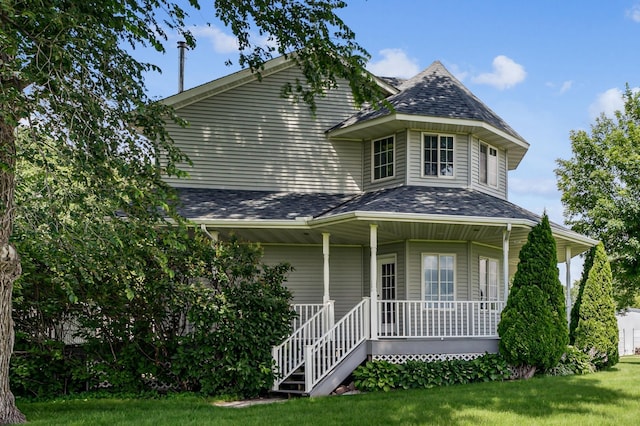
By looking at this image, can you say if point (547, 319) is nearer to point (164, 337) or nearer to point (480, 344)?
point (480, 344)

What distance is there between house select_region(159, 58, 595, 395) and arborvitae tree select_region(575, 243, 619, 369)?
2.31ft

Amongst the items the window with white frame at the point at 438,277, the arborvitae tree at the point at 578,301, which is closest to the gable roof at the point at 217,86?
the window with white frame at the point at 438,277

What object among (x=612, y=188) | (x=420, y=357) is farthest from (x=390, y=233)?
(x=612, y=188)

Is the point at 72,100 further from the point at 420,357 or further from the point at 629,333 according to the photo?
the point at 629,333

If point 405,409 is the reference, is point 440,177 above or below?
above

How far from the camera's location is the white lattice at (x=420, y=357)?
12930mm

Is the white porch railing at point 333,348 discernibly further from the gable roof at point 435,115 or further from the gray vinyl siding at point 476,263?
the gable roof at point 435,115

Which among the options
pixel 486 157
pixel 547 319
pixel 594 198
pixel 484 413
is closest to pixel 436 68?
pixel 486 157

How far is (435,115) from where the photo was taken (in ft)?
51.5

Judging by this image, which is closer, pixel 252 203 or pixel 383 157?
pixel 252 203

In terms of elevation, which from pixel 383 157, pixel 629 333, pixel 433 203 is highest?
pixel 383 157

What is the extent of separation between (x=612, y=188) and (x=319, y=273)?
1396 cm

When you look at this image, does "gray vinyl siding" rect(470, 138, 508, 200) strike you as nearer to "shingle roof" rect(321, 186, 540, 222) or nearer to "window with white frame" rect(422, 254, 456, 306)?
"shingle roof" rect(321, 186, 540, 222)

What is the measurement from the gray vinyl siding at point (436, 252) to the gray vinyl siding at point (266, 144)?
2.64 metres
